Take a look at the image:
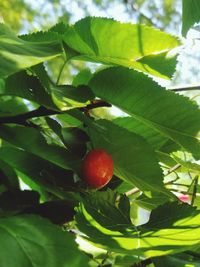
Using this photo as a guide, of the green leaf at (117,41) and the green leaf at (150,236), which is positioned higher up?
the green leaf at (117,41)

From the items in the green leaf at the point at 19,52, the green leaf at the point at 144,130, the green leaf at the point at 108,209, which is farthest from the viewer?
the green leaf at the point at 144,130

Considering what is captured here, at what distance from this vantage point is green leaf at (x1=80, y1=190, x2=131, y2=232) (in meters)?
0.48

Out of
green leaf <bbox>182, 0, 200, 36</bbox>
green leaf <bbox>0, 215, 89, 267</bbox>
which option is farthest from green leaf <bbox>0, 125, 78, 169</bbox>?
green leaf <bbox>182, 0, 200, 36</bbox>

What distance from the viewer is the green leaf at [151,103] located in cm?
52

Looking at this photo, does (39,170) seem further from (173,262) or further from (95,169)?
(173,262)

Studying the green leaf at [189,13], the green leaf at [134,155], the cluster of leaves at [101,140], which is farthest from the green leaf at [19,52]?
the green leaf at [189,13]

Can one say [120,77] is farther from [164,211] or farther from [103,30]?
[164,211]

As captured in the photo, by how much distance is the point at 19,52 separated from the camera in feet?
1.33

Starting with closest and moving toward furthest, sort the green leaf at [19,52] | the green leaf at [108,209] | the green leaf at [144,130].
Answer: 1. the green leaf at [19,52]
2. the green leaf at [108,209]
3. the green leaf at [144,130]

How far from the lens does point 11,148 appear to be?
0.57 m

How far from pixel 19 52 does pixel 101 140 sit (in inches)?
7.9

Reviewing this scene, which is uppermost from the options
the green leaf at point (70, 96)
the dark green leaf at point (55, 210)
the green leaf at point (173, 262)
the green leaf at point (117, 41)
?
the green leaf at point (117, 41)

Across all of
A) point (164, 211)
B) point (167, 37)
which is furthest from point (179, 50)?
point (164, 211)

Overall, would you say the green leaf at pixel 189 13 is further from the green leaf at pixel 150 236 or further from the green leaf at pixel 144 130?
the green leaf at pixel 150 236
